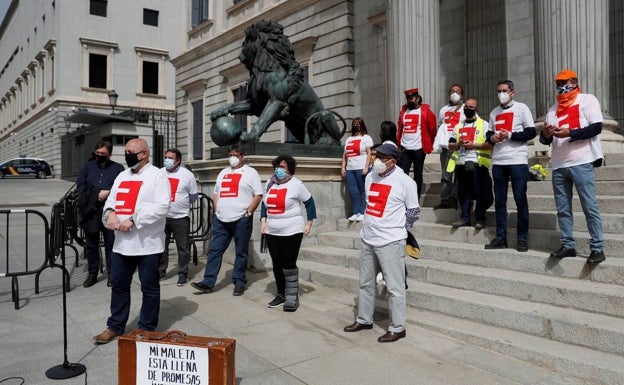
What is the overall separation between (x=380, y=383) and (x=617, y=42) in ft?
33.3

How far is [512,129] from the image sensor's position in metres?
5.70

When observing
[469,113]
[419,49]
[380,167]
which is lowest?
[380,167]

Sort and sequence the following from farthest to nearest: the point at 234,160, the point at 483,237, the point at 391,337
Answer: the point at 234,160 → the point at 483,237 → the point at 391,337

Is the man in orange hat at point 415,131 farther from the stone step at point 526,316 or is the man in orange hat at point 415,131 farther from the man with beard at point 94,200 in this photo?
the man with beard at point 94,200

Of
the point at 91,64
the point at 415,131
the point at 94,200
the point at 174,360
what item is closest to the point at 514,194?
the point at 415,131

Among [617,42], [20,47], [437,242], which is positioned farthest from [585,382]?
[20,47]

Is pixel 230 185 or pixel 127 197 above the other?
pixel 230 185

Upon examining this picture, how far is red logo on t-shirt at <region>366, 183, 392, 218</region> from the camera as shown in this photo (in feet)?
14.8

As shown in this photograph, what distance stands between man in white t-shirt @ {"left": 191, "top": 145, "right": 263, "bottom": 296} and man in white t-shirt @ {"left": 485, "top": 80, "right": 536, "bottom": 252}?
2.98 metres

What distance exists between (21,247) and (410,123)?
8.26 m

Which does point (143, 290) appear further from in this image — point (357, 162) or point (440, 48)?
point (440, 48)

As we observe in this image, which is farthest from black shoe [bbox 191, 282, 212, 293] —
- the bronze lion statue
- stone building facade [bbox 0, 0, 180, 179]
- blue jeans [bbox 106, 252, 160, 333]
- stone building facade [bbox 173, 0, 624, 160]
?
stone building facade [bbox 0, 0, 180, 179]

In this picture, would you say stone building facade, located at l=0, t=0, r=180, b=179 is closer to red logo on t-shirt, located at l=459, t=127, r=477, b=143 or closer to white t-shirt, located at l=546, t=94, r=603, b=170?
red logo on t-shirt, located at l=459, t=127, r=477, b=143

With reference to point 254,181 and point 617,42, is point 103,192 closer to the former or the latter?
point 254,181
